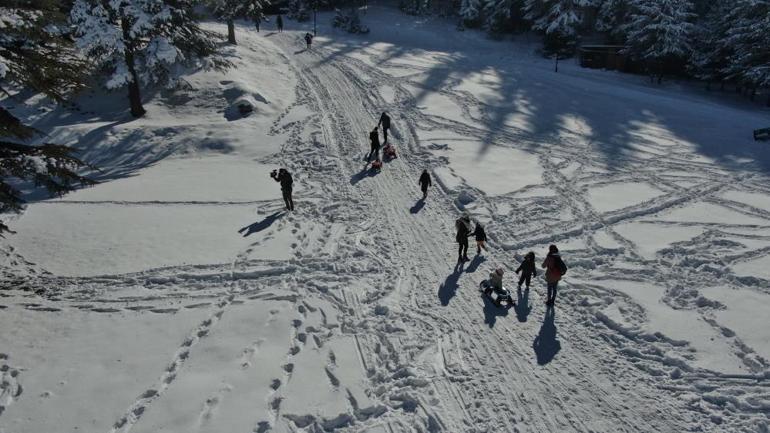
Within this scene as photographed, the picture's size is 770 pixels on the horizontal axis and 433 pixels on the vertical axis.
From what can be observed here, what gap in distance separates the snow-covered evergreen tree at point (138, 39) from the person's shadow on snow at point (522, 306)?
60.9ft

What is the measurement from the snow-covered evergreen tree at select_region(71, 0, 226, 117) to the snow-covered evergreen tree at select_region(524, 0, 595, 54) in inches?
1219

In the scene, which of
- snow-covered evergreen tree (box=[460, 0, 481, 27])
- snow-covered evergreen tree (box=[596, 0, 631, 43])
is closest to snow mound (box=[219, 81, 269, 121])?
snow-covered evergreen tree (box=[596, 0, 631, 43])

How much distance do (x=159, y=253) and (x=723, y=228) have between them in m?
17.5

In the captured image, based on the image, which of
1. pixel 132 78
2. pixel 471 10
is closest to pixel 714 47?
pixel 471 10

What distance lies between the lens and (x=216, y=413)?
27.3 feet

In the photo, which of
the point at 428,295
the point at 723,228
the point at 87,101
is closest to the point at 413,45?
the point at 87,101

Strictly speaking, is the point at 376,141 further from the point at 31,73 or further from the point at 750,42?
the point at 750,42

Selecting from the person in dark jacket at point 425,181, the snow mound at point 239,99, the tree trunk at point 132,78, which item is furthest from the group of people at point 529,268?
the tree trunk at point 132,78

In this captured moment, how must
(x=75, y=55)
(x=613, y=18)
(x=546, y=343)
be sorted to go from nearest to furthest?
(x=546, y=343) → (x=75, y=55) → (x=613, y=18)

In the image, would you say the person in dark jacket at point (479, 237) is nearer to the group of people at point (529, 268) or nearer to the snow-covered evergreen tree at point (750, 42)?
the group of people at point (529, 268)

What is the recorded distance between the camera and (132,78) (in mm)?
22328

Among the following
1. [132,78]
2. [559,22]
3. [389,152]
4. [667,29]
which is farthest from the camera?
[559,22]

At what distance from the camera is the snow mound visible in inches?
974

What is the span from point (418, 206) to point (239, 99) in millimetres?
13414
